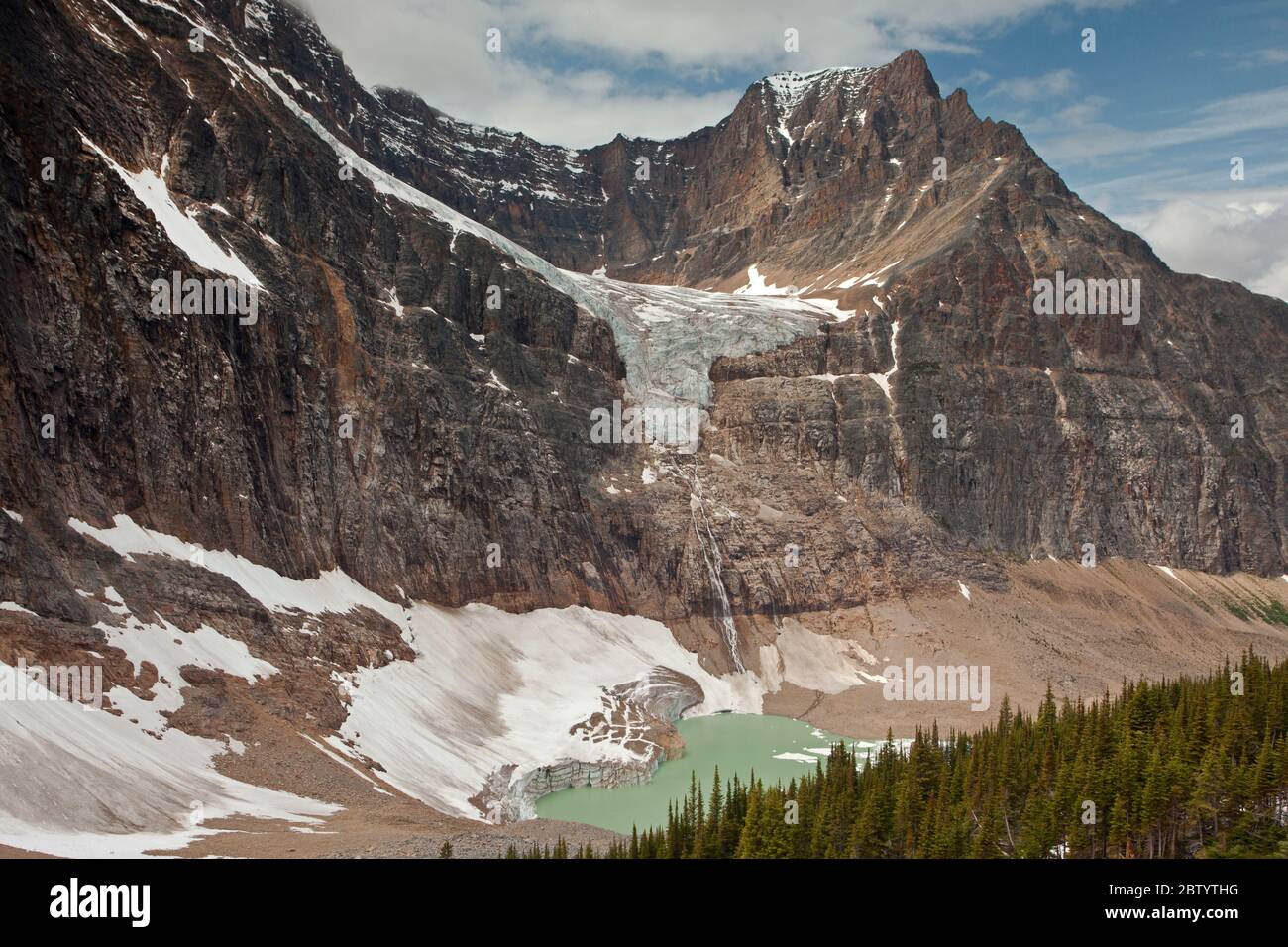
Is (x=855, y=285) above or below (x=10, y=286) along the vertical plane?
above

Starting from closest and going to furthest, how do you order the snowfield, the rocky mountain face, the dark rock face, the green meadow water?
the snowfield < the rocky mountain face < the dark rock face < the green meadow water

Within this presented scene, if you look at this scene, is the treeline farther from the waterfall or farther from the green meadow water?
the waterfall

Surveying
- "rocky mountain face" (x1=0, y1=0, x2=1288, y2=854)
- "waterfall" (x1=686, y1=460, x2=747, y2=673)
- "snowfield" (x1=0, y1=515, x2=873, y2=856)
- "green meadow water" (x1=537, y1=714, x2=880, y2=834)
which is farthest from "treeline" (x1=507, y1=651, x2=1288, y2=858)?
"waterfall" (x1=686, y1=460, x2=747, y2=673)

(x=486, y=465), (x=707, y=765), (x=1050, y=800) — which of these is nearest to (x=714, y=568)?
(x=486, y=465)

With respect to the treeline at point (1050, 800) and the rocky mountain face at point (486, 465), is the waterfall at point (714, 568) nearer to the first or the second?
the rocky mountain face at point (486, 465)

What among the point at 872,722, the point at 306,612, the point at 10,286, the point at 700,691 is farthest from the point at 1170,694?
the point at 10,286
